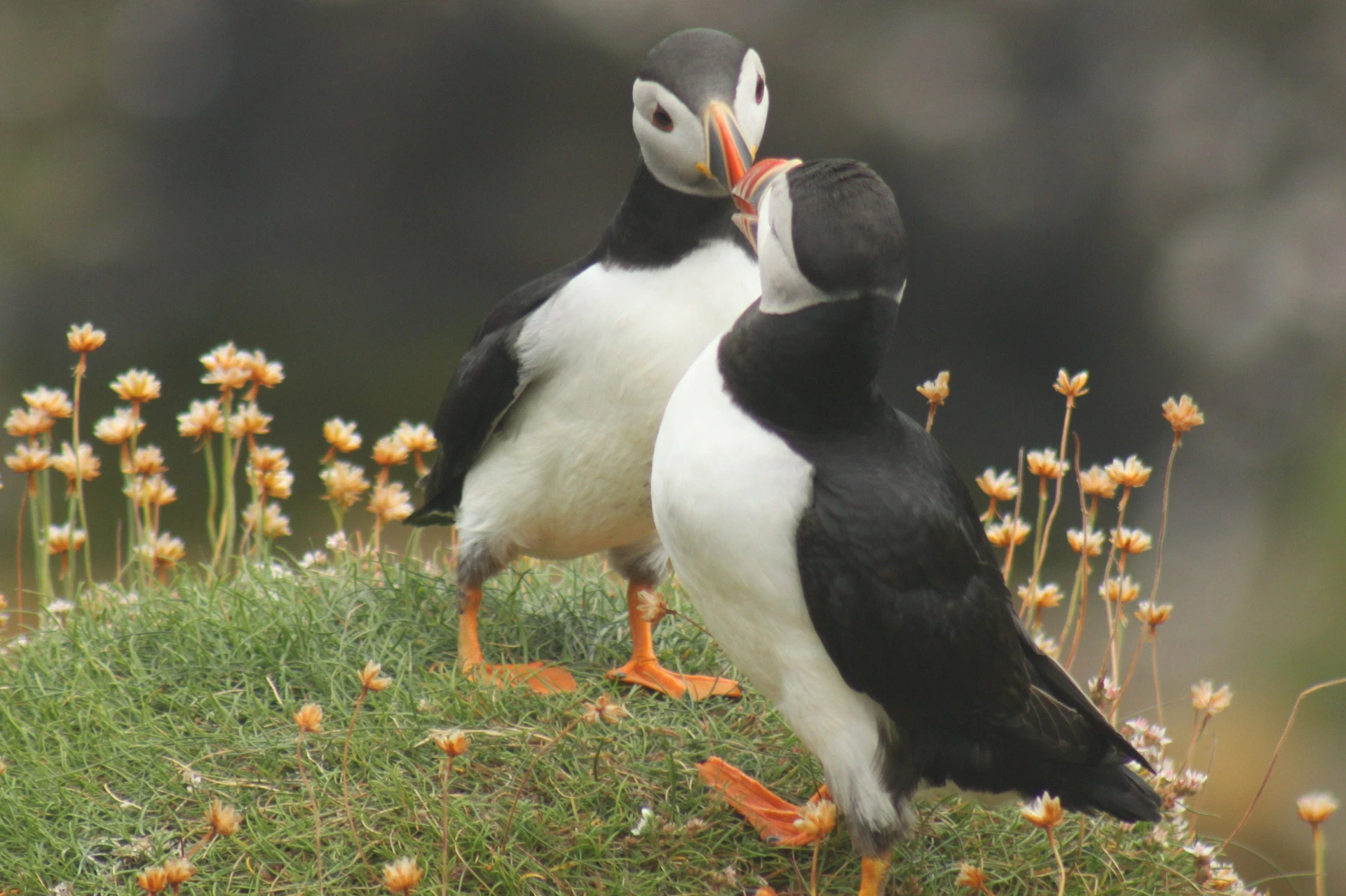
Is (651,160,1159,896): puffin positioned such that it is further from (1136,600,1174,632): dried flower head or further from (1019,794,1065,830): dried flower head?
(1136,600,1174,632): dried flower head

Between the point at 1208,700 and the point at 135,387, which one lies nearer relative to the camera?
the point at 1208,700

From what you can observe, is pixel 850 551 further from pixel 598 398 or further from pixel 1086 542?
pixel 1086 542

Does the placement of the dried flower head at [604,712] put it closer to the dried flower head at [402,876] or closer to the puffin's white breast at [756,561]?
the puffin's white breast at [756,561]

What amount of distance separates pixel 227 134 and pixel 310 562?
20.2 feet

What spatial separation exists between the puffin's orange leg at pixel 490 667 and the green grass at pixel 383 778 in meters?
0.05

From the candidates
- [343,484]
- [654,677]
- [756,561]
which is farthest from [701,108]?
[343,484]

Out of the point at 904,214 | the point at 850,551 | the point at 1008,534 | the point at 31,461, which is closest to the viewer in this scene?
the point at 850,551

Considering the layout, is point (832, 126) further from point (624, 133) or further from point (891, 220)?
point (891, 220)

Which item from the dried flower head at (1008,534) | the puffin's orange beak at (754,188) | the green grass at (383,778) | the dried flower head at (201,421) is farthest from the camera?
the dried flower head at (201,421)

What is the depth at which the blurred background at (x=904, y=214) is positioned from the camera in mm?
7809

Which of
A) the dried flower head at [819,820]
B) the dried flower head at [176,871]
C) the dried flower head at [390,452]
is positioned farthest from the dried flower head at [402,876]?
the dried flower head at [390,452]

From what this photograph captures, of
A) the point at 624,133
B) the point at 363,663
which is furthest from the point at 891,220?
the point at 624,133

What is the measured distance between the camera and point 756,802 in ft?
9.63

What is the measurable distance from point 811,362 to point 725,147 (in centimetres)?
63
